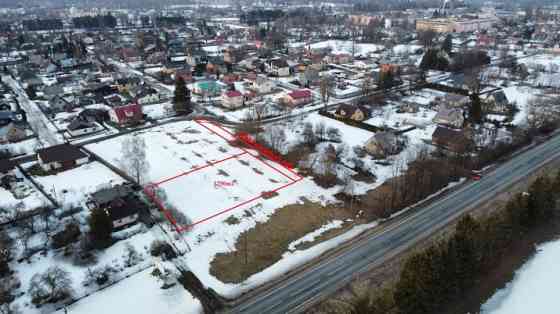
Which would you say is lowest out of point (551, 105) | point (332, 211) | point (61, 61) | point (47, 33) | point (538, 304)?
point (538, 304)

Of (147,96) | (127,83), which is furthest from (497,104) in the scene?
(127,83)

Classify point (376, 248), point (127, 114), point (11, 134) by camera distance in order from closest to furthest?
point (376, 248) < point (11, 134) < point (127, 114)

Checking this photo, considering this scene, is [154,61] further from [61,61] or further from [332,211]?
[332,211]

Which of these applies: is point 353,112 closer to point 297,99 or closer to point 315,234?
point 297,99

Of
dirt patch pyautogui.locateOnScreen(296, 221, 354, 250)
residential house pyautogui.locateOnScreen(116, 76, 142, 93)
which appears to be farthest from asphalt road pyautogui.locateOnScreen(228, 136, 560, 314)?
residential house pyautogui.locateOnScreen(116, 76, 142, 93)

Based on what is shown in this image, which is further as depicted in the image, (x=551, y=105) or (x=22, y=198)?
(x=551, y=105)

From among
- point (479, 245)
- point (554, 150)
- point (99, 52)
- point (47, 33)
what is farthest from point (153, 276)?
point (47, 33)

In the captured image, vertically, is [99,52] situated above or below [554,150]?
above
